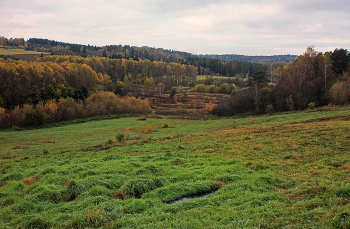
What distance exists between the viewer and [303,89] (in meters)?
51.7

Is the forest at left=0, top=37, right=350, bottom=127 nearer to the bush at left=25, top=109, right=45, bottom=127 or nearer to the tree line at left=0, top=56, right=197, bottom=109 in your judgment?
Result: the tree line at left=0, top=56, right=197, bottom=109

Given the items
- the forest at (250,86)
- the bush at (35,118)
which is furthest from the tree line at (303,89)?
the bush at (35,118)

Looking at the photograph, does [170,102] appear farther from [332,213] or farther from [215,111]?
[332,213]

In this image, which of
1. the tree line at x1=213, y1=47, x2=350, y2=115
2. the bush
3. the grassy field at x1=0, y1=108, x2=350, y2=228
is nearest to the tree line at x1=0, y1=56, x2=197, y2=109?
the bush

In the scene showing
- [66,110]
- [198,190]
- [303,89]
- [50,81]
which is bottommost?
[66,110]

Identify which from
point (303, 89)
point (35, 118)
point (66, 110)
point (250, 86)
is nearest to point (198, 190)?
point (303, 89)

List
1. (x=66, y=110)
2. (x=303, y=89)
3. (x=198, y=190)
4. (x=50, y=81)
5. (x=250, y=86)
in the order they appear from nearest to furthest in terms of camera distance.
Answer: (x=198, y=190)
(x=303, y=89)
(x=66, y=110)
(x=250, y=86)
(x=50, y=81)

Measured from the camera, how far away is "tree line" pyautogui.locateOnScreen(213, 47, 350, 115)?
1959 inches

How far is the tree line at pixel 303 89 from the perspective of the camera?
4976 cm

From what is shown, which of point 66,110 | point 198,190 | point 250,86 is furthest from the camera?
point 250,86

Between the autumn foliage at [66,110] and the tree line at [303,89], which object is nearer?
the tree line at [303,89]

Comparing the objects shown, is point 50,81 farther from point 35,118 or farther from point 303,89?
point 303,89

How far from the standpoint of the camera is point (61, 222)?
8.64 m

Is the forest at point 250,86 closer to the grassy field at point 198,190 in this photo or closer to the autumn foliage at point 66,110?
the autumn foliage at point 66,110
